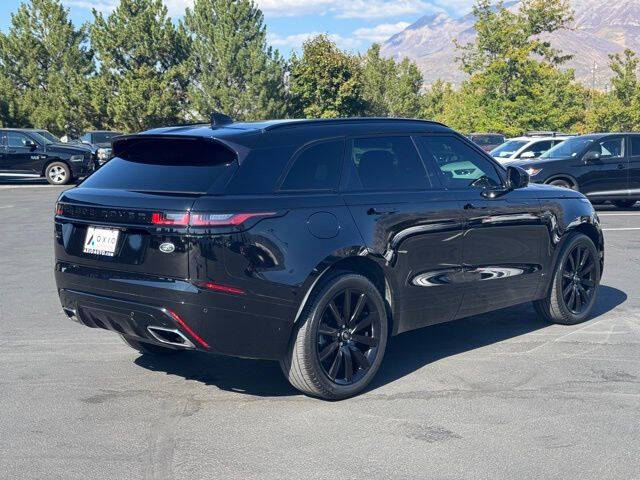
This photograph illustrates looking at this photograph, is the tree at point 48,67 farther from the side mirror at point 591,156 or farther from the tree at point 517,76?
the side mirror at point 591,156

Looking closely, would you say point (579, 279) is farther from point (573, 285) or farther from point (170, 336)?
point (170, 336)

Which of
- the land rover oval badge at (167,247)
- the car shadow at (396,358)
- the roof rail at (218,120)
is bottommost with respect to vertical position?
the car shadow at (396,358)

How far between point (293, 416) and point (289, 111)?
5266 cm

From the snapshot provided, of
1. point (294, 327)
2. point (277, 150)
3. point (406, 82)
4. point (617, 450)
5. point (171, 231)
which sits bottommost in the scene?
point (617, 450)

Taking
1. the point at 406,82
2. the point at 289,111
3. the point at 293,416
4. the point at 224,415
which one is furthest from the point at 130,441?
the point at 406,82

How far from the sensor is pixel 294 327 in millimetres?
5035

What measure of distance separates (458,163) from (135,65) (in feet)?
157

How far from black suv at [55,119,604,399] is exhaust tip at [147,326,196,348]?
0.01m

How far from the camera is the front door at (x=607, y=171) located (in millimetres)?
17875

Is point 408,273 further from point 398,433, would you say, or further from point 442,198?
point 398,433

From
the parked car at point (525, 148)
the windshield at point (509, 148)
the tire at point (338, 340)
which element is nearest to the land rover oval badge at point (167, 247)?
the tire at point (338, 340)

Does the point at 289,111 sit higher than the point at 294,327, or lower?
higher

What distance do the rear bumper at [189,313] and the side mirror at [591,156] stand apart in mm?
14356

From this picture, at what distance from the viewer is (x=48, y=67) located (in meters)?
53.2
